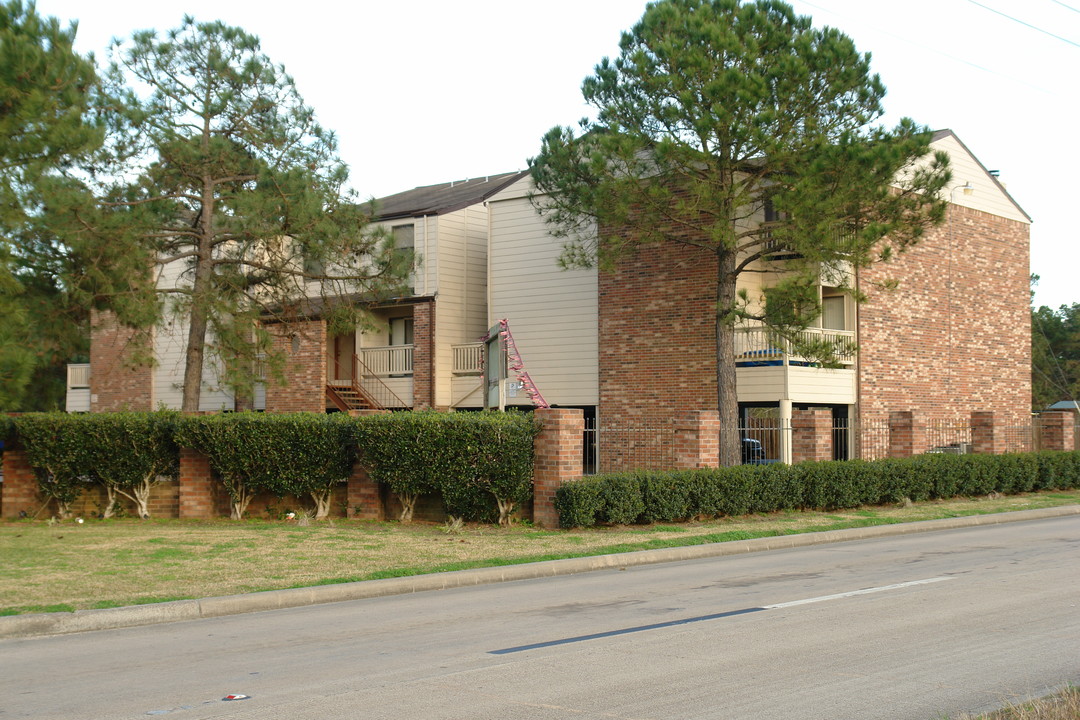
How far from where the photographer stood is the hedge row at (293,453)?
17.5 metres

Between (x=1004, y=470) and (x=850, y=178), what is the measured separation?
8.68 metres

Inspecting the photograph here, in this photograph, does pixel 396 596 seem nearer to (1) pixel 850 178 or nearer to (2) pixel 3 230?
(2) pixel 3 230

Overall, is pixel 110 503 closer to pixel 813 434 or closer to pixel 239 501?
pixel 239 501

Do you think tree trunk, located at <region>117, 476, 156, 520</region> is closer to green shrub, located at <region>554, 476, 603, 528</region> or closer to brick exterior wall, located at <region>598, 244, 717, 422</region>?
green shrub, located at <region>554, 476, 603, 528</region>

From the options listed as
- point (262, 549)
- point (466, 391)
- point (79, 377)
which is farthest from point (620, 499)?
point (79, 377)

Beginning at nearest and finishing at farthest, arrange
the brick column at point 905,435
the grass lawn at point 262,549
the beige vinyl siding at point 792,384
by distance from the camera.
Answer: the grass lawn at point 262,549, the brick column at point 905,435, the beige vinyl siding at point 792,384

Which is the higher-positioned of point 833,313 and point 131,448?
point 833,313

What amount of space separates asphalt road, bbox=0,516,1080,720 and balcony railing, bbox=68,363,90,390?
31.5 metres

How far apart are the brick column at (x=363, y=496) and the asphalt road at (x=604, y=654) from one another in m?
6.71

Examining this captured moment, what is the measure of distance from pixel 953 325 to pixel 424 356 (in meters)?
15.1

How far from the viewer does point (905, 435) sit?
24.8 m

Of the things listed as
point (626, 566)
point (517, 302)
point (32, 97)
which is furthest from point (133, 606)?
point (517, 302)

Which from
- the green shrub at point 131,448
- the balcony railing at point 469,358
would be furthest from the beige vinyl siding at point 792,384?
the green shrub at point 131,448

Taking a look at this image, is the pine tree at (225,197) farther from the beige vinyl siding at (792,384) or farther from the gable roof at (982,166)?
the gable roof at (982,166)
